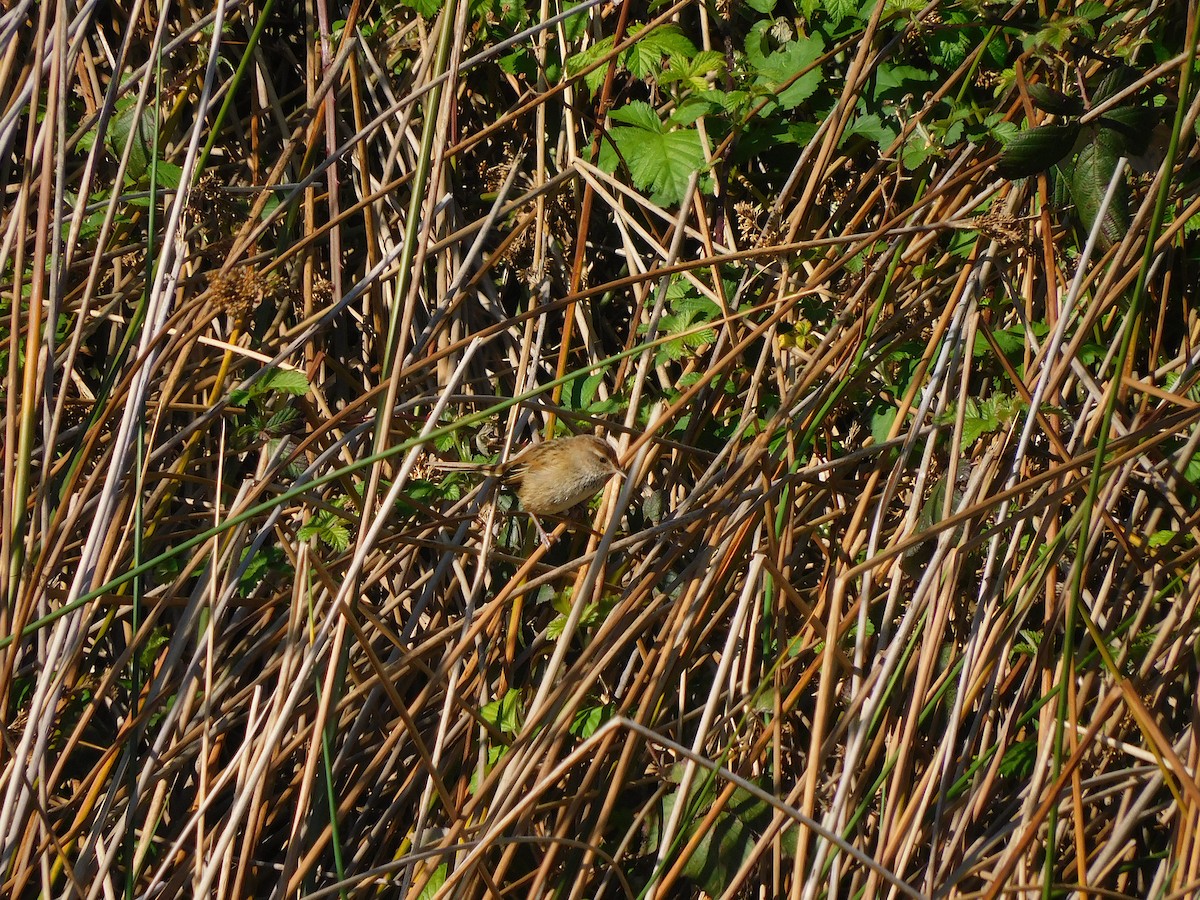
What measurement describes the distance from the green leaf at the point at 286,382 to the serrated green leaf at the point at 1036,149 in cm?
155

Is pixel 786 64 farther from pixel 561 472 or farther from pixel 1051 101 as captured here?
pixel 561 472

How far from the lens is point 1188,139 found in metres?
2.54

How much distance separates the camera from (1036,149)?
2.26 m

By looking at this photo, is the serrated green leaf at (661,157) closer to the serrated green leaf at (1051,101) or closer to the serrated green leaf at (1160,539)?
the serrated green leaf at (1051,101)

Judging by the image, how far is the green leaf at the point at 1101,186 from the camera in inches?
90.7

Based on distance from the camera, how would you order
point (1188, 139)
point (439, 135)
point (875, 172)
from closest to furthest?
point (439, 135) → point (1188, 139) → point (875, 172)

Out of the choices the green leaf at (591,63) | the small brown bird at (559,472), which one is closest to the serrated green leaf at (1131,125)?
the green leaf at (591,63)

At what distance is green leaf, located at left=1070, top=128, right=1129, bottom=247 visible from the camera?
230cm

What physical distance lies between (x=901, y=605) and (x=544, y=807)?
3.18ft

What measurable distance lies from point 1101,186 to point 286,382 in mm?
1793

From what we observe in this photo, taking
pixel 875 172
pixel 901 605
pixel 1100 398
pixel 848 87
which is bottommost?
pixel 901 605

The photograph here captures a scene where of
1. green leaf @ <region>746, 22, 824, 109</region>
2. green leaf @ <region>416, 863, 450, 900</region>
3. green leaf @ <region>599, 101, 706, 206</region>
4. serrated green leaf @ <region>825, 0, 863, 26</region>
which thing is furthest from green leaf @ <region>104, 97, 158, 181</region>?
green leaf @ <region>416, 863, 450, 900</region>

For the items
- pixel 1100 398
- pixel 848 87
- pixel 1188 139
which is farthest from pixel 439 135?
pixel 1188 139

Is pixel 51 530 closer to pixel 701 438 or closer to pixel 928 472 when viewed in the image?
pixel 701 438
